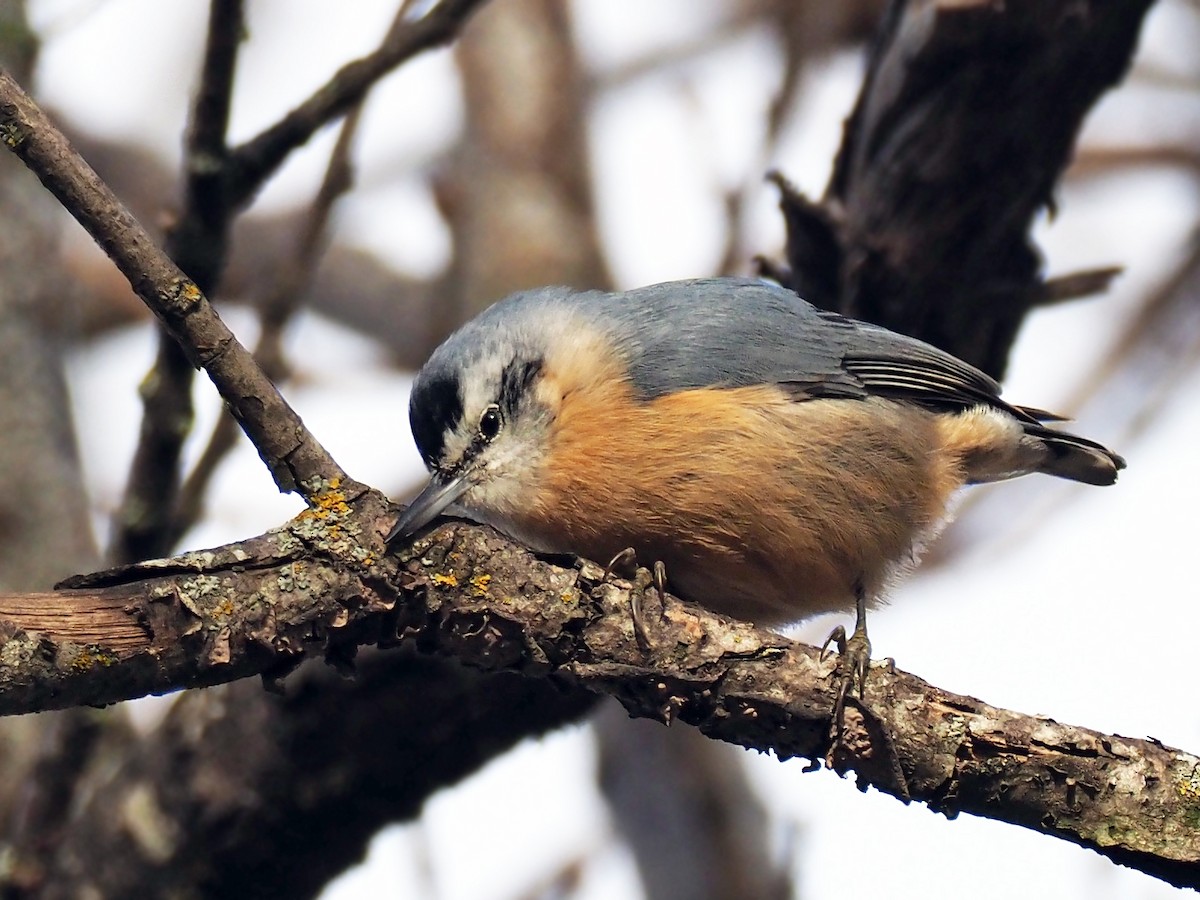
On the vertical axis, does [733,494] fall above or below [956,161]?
below

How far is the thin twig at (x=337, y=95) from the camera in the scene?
304cm

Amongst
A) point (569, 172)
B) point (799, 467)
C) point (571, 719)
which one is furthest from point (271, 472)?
point (569, 172)

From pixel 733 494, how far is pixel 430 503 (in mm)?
760

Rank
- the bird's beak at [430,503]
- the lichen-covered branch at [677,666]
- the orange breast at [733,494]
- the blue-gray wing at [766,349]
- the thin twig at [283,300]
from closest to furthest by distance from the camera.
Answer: the lichen-covered branch at [677,666], the bird's beak at [430,503], the orange breast at [733,494], the blue-gray wing at [766,349], the thin twig at [283,300]

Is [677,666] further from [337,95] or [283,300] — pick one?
[283,300]

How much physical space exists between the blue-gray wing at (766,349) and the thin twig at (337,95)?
101cm

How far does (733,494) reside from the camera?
321cm

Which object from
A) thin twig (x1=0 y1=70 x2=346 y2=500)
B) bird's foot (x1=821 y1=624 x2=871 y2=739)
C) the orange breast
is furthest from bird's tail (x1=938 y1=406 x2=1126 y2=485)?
thin twig (x1=0 y1=70 x2=346 y2=500)

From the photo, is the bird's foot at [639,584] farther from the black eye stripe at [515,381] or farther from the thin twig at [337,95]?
the thin twig at [337,95]

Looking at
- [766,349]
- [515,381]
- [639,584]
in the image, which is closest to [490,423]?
[515,381]

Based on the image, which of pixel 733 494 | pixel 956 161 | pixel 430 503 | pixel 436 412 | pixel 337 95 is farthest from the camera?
pixel 956 161

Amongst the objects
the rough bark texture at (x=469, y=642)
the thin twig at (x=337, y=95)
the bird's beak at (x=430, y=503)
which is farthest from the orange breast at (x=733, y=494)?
the thin twig at (x=337, y=95)

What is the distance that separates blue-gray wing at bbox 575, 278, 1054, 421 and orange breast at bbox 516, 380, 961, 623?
8 centimetres

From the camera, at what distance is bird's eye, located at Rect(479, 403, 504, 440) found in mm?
3607
